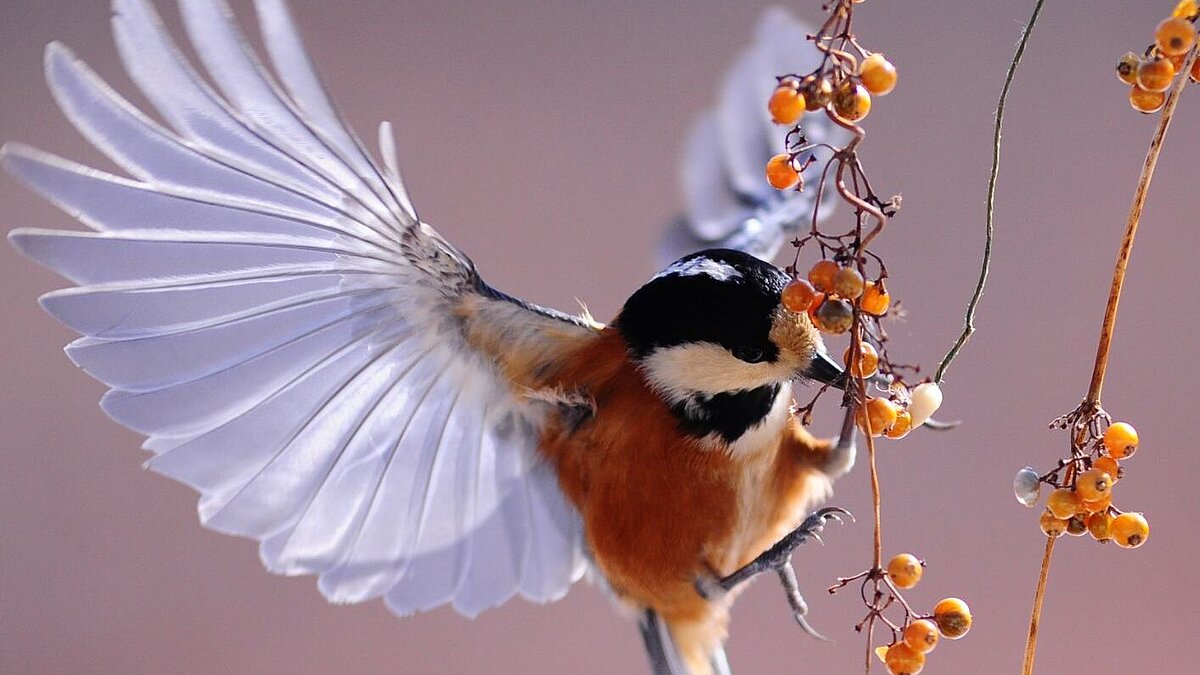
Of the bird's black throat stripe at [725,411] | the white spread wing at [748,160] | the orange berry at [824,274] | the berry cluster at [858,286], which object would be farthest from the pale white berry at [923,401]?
the white spread wing at [748,160]

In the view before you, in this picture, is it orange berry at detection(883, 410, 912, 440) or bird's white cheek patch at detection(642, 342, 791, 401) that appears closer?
orange berry at detection(883, 410, 912, 440)

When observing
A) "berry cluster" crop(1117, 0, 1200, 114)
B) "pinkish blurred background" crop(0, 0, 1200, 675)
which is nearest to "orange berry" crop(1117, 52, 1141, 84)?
"berry cluster" crop(1117, 0, 1200, 114)

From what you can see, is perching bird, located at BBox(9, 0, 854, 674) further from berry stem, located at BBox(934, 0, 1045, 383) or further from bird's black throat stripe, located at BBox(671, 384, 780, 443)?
berry stem, located at BBox(934, 0, 1045, 383)

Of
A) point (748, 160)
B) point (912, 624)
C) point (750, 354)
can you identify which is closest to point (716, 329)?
point (750, 354)

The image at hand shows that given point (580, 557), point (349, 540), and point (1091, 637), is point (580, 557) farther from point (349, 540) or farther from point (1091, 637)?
point (1091, 637)

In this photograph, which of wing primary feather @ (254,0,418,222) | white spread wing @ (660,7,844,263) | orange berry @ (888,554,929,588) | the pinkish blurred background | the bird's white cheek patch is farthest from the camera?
the pinkish blurred background

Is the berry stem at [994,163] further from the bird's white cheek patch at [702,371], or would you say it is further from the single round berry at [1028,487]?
the bird's white cheek patch at [702,371]
